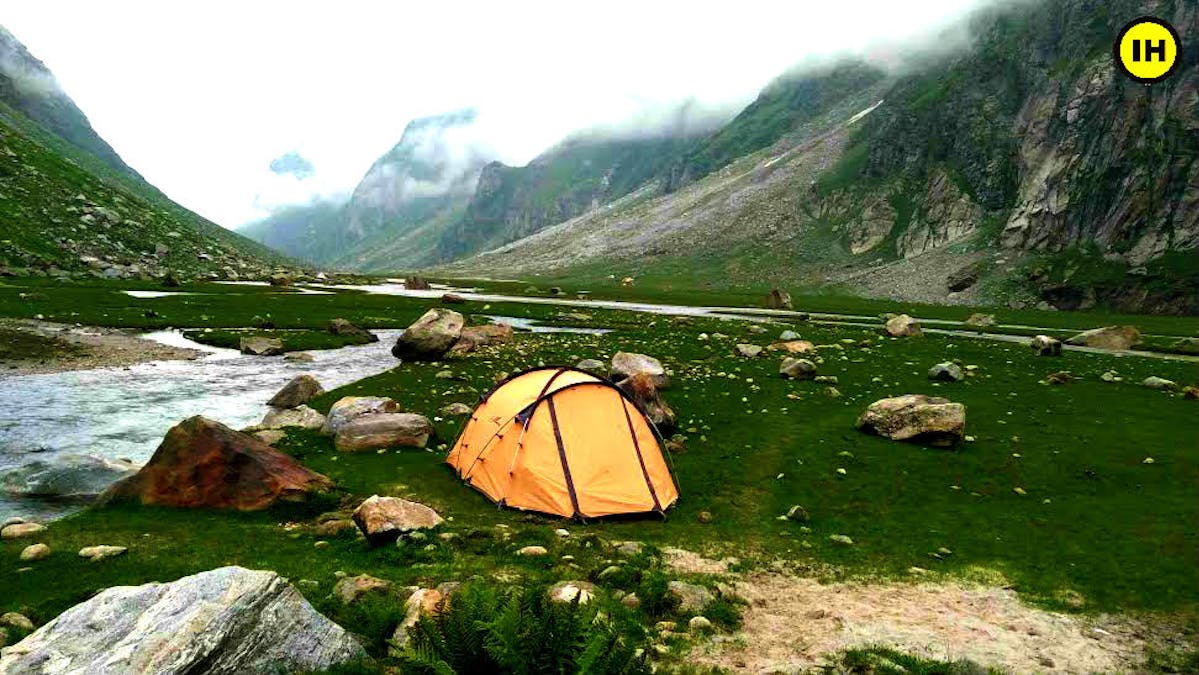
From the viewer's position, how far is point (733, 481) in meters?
19.8

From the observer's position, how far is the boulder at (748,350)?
43750mm

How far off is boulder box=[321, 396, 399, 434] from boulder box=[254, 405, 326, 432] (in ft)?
1.90

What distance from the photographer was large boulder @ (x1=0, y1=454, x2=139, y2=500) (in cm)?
1686

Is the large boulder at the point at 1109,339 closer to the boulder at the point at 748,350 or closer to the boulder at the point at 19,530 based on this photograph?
the boulder at the point at 748,350

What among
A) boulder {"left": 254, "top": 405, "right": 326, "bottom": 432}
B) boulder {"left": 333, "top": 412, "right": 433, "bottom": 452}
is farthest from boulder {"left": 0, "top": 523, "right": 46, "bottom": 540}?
boulder {"left": 254, "top": 405, "right": 326, "bottom": 432}

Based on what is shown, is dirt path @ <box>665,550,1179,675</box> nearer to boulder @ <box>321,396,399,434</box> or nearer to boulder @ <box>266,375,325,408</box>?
boulder @ <box>321,396,399,434</box>

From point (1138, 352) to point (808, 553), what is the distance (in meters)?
59.9

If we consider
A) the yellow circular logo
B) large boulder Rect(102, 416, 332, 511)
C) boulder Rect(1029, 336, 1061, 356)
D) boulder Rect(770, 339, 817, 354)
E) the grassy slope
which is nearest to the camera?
the grassy slope

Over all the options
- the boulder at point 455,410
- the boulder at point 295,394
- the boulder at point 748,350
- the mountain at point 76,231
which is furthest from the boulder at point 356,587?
the mountain at point 76,231

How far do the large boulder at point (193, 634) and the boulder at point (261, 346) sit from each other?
36935mm

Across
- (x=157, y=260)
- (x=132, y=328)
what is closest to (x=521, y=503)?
(x=132, y=328)

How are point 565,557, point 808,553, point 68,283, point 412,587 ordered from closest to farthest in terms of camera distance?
point 412,587
point 565,557
point 808,553
point 68,283

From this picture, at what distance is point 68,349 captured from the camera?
126ft

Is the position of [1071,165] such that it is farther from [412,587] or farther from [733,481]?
[412,587]
